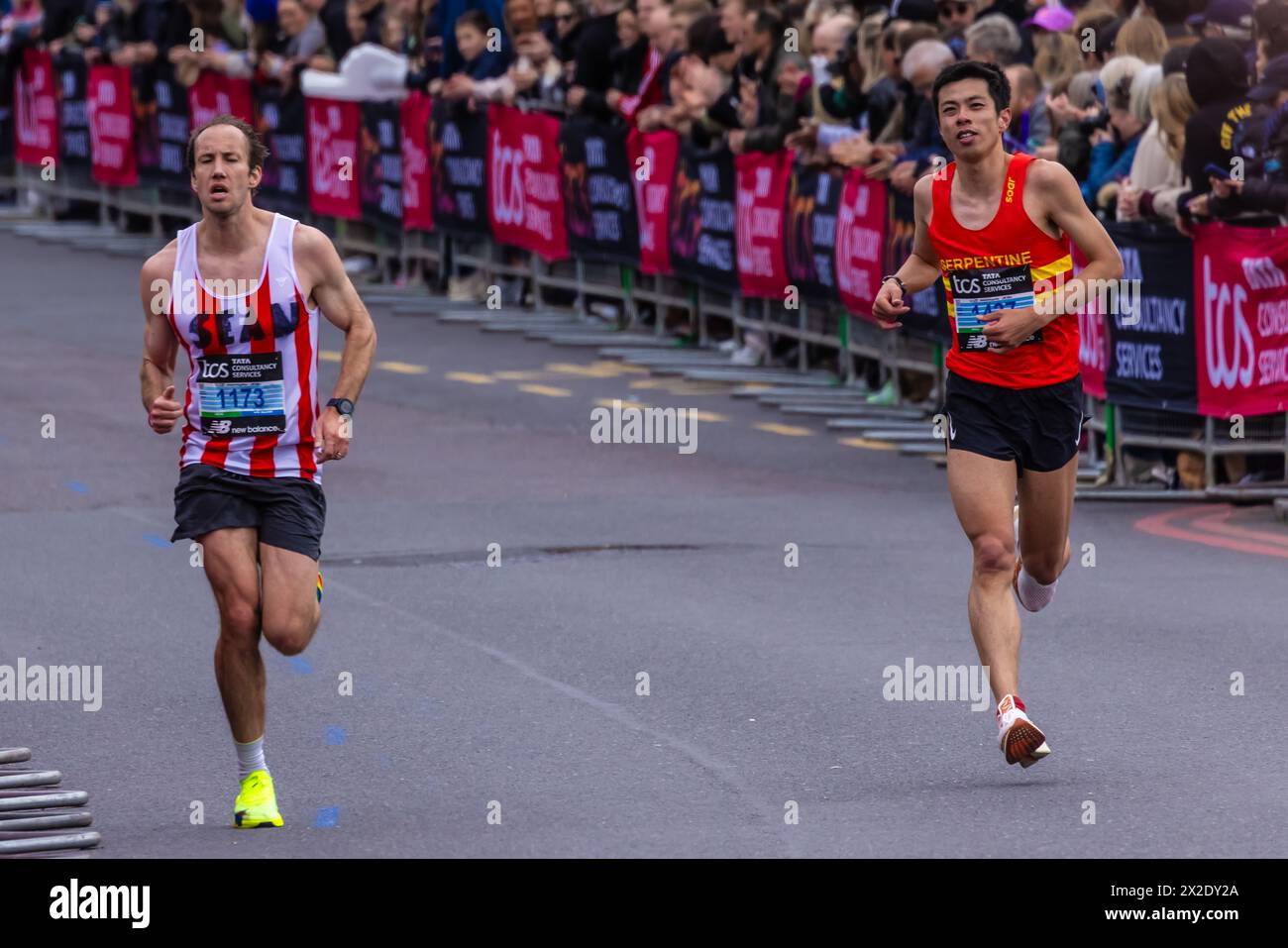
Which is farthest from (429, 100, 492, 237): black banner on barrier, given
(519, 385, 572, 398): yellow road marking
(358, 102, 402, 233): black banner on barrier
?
(519, 385, 572, 398): yellow road marking

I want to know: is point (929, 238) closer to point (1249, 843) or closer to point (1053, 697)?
point (1053, 697)

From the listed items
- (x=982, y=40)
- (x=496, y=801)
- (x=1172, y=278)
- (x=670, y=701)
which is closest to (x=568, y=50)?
(x=982, y=40)

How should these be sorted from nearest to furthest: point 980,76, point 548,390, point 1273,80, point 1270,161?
1. point 980,76
2. point 1273,80
3. point 1270,161
4. point 548,390

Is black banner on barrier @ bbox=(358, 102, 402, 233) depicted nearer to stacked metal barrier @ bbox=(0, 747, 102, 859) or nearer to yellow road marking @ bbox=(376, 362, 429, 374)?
yellow road marking @ bbox=(376, 362, 429, 374)

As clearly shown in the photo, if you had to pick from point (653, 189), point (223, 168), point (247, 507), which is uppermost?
point (653, 189)

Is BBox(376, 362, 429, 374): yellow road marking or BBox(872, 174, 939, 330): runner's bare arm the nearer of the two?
BBox(872, 174, 939, 330): runner's bare arm

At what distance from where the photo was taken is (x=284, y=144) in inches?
1005

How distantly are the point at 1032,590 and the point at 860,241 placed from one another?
328 inches

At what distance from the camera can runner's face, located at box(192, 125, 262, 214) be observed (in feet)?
24.8

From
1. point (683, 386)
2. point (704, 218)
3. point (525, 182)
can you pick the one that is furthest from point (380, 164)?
point (683, 386)

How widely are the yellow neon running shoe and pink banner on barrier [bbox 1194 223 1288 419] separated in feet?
23.3

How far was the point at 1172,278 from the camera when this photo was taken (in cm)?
1372

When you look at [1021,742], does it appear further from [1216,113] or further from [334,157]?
[334,157]

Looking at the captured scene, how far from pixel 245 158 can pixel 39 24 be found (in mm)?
23650
